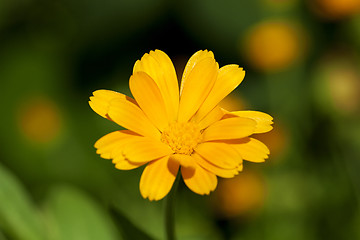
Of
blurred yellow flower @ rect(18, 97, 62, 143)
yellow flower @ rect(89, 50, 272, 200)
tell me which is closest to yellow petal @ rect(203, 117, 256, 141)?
yellow flower @ rect(89, 50, 272, 200)

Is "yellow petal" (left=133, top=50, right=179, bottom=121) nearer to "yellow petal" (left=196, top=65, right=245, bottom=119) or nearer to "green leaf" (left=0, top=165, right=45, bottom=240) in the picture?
"yellow petal" (left=196, top=65, right=245, bottom=119)

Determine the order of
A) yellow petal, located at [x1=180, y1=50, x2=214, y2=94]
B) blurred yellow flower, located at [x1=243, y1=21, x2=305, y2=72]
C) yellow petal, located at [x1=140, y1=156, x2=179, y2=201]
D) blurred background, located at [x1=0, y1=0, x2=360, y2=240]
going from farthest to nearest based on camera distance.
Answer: blurred yellow flower, located at [x1=243, y1=21, x2=305, y2=72] < blurred background, located at [x1=0, y1=0, x2=360, y2=240] < yellow petal, located at [x1=180, y1=50, x2=214, y2=94] < yellow petal, located at [x1=140, y1=156, x2=179, y2=201]

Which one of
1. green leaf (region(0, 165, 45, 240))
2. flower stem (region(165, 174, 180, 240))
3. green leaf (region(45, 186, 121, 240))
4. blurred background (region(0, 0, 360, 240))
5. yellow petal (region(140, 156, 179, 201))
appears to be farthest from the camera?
blurred background (region(0, 0, 360, 240))

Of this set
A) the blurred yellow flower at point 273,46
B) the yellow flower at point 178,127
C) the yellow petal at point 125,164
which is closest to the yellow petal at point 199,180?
the yellow flower at point 178,127

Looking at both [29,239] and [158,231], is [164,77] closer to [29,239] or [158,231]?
[29,239]

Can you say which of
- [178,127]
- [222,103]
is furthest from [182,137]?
[222,103]

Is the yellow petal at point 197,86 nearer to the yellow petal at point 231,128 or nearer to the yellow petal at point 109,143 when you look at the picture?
the yellow petal at point 231,128
